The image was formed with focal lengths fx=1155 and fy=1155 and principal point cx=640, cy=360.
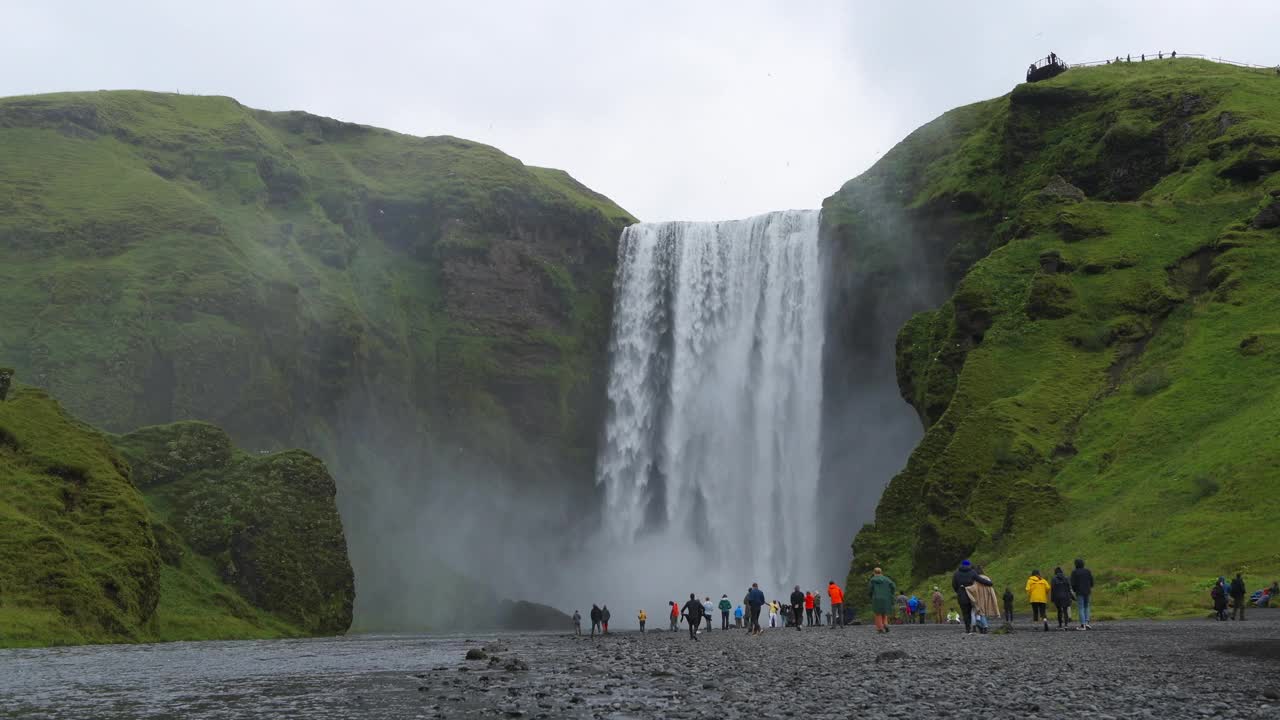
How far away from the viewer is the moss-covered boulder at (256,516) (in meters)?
71.5

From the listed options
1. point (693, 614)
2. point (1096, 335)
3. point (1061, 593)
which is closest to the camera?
point (1061, 593)

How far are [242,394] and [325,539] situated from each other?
20.1m

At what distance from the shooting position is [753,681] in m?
20.4

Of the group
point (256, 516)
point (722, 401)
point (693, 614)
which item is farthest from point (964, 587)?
point (722, 401)

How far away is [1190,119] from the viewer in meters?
72.8

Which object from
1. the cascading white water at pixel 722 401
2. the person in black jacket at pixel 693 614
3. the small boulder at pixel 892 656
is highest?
the cascading white water at pixel 722 401

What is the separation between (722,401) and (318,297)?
36.7 meters

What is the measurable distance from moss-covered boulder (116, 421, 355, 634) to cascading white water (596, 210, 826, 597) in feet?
89.8

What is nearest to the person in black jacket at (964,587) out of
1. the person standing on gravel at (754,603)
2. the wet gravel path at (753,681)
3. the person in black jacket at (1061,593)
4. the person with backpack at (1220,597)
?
the wet gravel path at (753,681)

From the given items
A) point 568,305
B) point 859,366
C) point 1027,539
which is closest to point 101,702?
point 1027,539

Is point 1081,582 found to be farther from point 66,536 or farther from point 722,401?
point 722,401

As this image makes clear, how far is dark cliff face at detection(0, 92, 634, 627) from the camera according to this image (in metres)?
88.9

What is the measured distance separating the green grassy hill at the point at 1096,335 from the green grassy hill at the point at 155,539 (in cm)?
3479

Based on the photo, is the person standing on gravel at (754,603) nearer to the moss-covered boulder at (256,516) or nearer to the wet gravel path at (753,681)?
the wet gravel path at (753,681)
